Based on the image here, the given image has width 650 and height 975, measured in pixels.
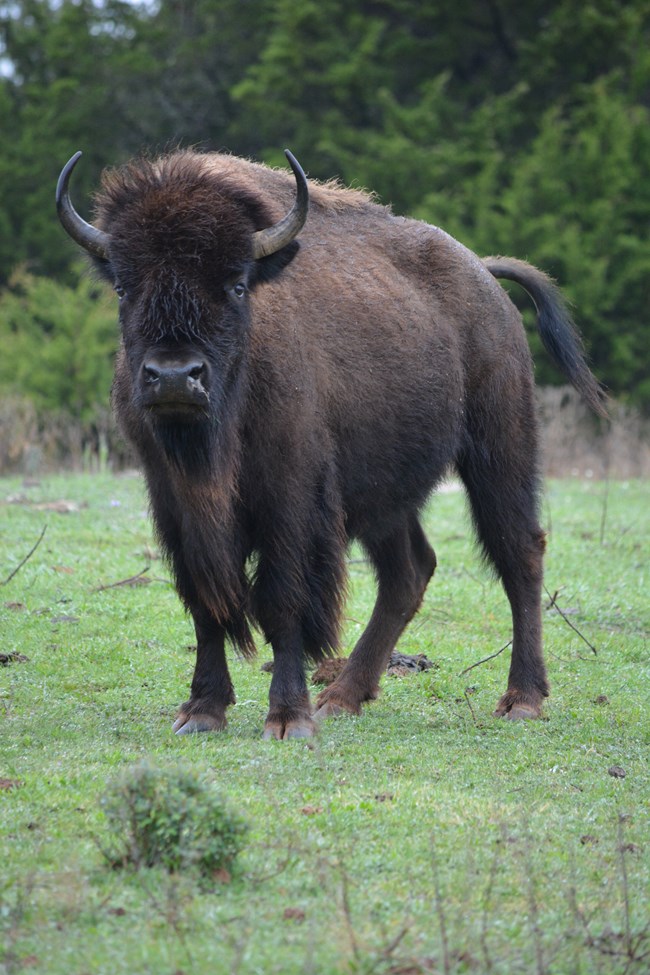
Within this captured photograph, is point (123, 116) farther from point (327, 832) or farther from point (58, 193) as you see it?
point (327, 832)

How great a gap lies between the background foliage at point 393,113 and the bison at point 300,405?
16.8 metres

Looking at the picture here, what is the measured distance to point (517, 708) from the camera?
654 centimetres

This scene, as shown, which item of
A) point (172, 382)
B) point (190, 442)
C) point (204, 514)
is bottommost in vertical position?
point (204, 514)

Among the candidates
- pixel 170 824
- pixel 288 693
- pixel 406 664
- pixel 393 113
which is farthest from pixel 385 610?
pixel 393 113

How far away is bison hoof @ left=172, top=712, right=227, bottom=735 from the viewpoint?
569 centimetres

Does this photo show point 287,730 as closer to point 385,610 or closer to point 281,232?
point 385,610

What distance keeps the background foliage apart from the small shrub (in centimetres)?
1991

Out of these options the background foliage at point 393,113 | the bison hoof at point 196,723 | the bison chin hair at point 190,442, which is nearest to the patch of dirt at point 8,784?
the bison hoof at point 196,723

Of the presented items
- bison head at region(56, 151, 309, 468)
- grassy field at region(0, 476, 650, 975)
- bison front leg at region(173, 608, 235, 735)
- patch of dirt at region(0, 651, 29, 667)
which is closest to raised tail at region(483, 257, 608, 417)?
grassy field at region(0, 476, 650, 975)

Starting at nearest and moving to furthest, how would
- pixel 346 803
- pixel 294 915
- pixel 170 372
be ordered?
pixel 294 915 → pixel 346 803 → pixel 170 372

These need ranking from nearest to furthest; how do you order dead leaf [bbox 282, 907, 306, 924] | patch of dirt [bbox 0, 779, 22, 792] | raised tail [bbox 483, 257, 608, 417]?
dead leaf [bbox 282, 907, 306, 924] → patch of dirt [bbox 0, 779, 22, 792] → raised tail [bbox 483, 257, 608, 417]

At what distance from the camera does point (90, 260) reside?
19.5ft

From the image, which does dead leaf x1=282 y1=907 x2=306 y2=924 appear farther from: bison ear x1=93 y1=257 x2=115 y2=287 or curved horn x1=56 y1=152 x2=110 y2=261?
curved horn x1=56 y1=152 x2=110 y2=261

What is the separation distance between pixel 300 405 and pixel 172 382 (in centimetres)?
89
